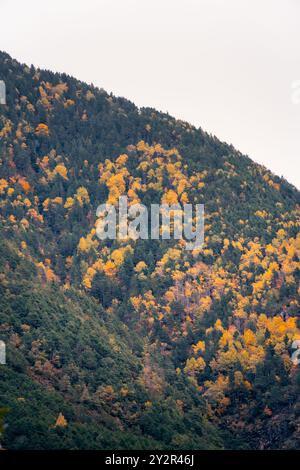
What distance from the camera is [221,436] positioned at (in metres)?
182

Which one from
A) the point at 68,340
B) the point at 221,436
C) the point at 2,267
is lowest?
the point at 221,436

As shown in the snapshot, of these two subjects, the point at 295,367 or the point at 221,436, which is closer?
the point at 221,436

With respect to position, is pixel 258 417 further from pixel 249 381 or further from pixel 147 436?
pixel 147 436

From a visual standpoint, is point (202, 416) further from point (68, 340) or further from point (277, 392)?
point (68, 340)

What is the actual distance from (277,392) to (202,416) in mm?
16315

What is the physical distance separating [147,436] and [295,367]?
43456 mm

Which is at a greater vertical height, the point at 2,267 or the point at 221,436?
the point at 2,267

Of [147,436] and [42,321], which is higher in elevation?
[42,321]

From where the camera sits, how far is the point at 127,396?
176 meters
